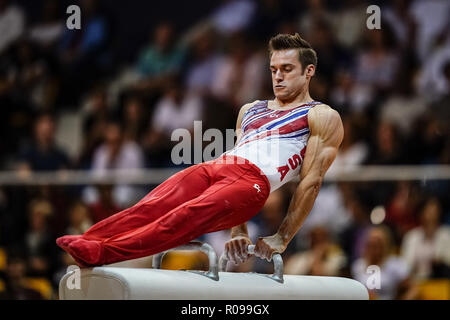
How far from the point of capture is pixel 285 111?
470 centimetres

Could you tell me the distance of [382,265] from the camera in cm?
686

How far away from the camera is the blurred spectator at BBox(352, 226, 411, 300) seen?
6734mm

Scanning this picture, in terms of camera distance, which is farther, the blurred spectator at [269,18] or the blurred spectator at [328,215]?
the blurred spectator at [269,18]

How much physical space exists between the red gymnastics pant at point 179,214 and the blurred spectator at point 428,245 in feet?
9.68

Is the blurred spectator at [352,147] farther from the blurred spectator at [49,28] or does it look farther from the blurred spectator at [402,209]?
the blurred spectator at [49,28]

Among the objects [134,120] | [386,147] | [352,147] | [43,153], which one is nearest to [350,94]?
[352,147]

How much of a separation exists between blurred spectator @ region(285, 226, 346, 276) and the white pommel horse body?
2542 millimetres

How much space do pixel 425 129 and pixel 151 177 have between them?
8.91ft

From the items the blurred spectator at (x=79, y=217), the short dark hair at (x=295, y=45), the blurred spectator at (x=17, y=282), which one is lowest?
the blurred spectator at (x=17, y=282)

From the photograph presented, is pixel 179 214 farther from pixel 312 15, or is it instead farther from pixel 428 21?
pixel 312 15

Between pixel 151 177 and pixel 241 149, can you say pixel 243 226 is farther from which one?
pixel 151 177

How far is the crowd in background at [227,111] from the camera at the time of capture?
7.13m

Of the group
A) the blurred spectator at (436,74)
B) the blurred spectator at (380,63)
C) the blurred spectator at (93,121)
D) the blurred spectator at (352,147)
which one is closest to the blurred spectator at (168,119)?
the blurred spectator at (93,121)

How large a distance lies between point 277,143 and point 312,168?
0.80ft
